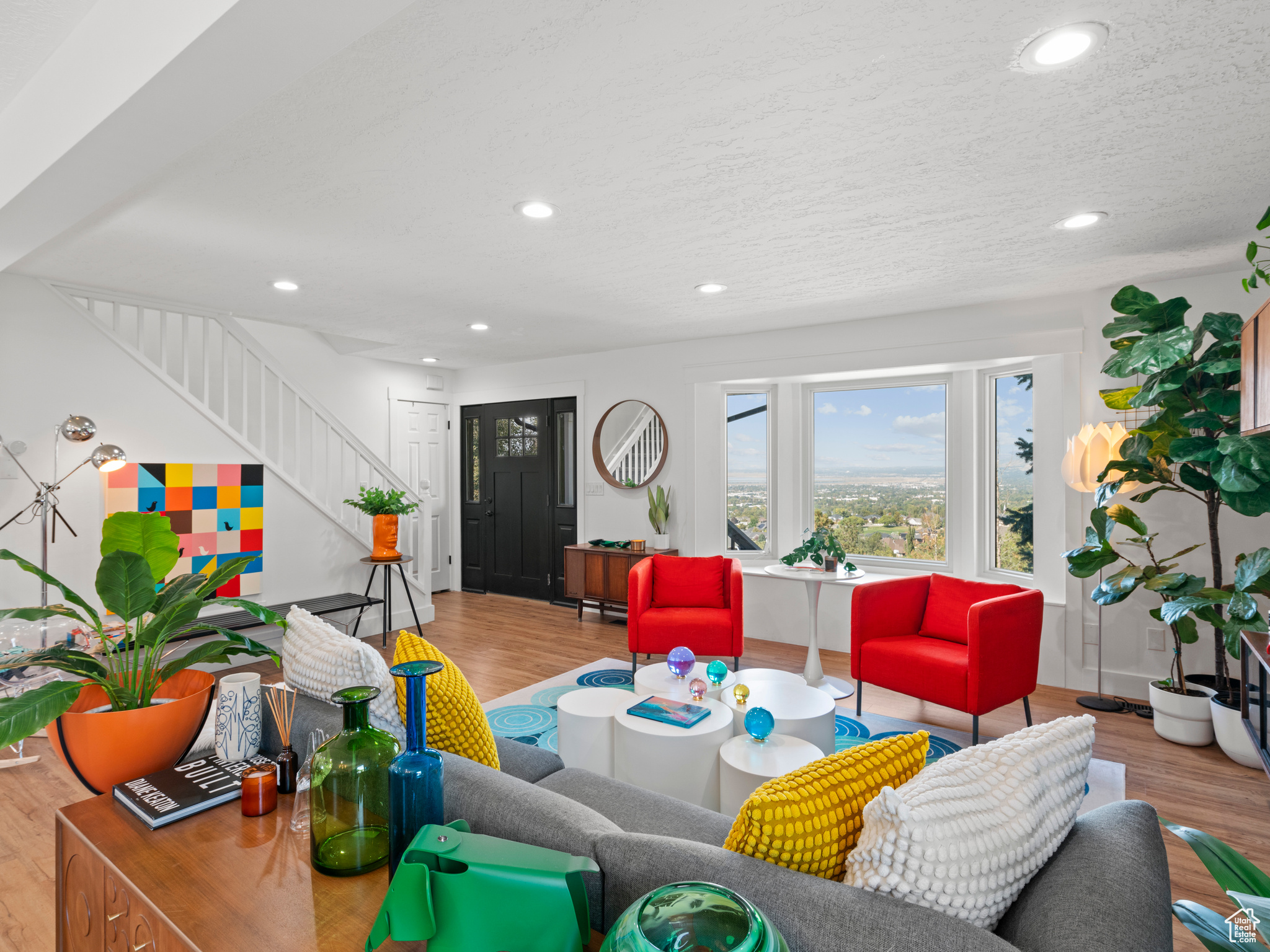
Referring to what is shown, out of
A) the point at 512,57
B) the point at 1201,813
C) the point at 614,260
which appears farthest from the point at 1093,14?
the point at 1201,813

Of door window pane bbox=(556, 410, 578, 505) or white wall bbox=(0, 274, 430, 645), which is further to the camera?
door window pane bbox=(556, 410, 578, 505)

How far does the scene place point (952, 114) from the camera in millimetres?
1979

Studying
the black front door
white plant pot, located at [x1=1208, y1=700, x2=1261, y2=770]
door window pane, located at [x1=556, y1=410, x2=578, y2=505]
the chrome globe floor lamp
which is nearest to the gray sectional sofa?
white plant pot, located at [x1=1208, y1=700, x2=1261, y2=770]

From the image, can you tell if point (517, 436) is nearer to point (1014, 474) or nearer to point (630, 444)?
point (630, 444)

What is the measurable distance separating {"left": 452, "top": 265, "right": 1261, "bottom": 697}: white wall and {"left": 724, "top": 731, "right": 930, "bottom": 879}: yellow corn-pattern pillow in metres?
3.57

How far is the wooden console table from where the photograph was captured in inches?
38.3

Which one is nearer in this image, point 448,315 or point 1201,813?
point 1201,813

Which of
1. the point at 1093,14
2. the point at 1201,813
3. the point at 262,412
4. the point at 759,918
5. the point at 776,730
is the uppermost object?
the point at 1093,14

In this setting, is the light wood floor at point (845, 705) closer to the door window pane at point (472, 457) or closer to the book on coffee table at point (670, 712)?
the book on coffee table at point (670, 712)

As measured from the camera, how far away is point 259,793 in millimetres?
1312

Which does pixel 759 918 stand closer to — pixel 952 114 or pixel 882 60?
pixel 882 60

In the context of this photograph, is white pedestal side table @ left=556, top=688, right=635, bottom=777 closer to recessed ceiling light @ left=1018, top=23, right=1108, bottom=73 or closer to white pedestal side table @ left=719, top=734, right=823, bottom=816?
white pedestal side table @ left=719, top=734, right=823, bottom=816

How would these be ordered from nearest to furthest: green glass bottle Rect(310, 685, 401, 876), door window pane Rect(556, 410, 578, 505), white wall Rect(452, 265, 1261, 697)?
green glass bottle Rect(310, 685, 401, 876), white wall Rect(452, 265, 1261, 697), door window pane Rect(556, 410, 578, 505)

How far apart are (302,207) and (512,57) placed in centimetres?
140
